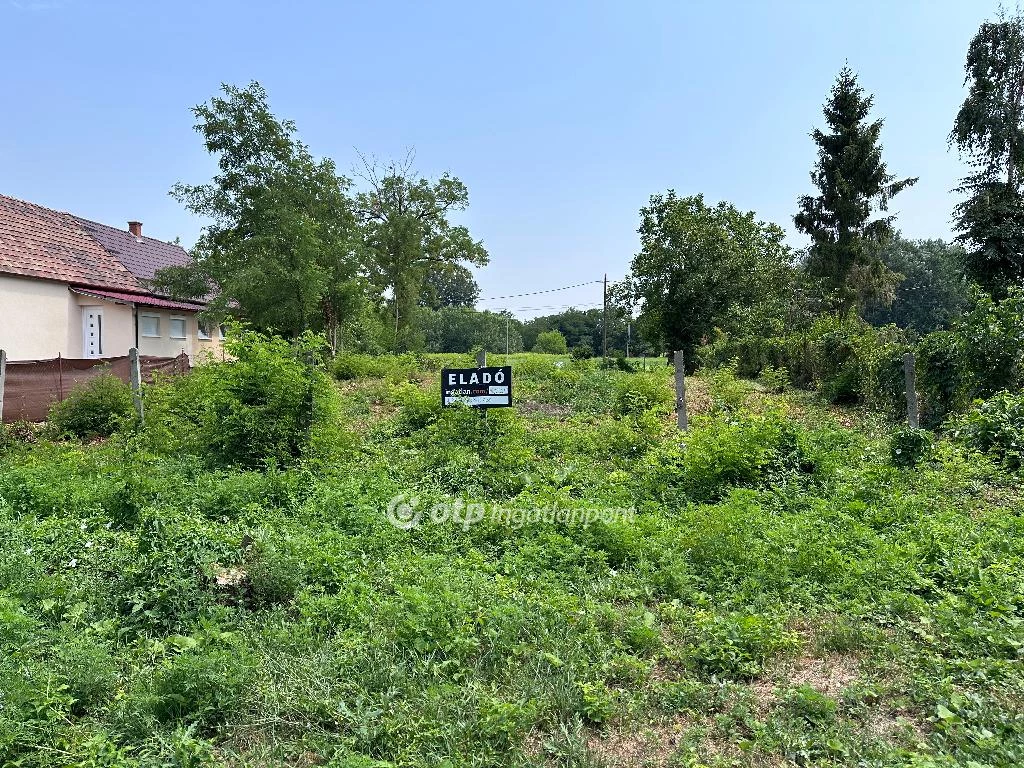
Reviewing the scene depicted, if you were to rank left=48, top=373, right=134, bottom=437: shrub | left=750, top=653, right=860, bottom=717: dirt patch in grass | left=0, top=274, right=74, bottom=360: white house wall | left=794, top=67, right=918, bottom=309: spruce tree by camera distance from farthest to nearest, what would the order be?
left=794, top=67, right=918, bottom=309: spruce tree < left=0, top=274, right=74, bottom=360: white house wall < left=48, top=373, right=134, bottom=437: shrub < left=750, top=653, right=860, bottom=717: dirt patch in grass

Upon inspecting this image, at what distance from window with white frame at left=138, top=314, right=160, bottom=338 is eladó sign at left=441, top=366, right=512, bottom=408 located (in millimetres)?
17205

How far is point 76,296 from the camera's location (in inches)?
720

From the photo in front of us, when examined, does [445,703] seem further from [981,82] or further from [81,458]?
[981,82]

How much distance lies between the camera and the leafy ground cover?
276 centimetres

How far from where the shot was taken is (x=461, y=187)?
33031 mm

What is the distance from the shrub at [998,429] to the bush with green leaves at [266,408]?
791cm

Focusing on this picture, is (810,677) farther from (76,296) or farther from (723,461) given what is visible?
(76,296)

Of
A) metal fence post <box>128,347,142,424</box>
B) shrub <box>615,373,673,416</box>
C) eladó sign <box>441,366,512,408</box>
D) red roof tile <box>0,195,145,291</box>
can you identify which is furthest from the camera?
red roof tile <box>0,195,145,291</box>

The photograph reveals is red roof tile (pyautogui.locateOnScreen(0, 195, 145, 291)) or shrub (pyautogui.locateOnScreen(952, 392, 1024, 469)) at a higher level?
red roof tile (pyautogui.locateOnScreen(0, 195, 145, 291))

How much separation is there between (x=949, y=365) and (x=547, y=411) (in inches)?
261

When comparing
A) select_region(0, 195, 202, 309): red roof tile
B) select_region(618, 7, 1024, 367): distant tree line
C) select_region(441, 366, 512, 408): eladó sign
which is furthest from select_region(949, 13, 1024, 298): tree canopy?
select_region(0, 195, 202, 309): red roof tile

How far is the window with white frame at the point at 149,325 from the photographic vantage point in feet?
66.6

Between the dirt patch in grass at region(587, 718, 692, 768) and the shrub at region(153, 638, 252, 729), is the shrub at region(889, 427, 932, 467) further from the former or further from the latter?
the shrub at region(153, 638, 252, 729)

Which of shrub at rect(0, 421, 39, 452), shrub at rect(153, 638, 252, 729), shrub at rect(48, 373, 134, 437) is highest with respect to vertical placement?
shrub at rect(48, 373, 134, 437)
